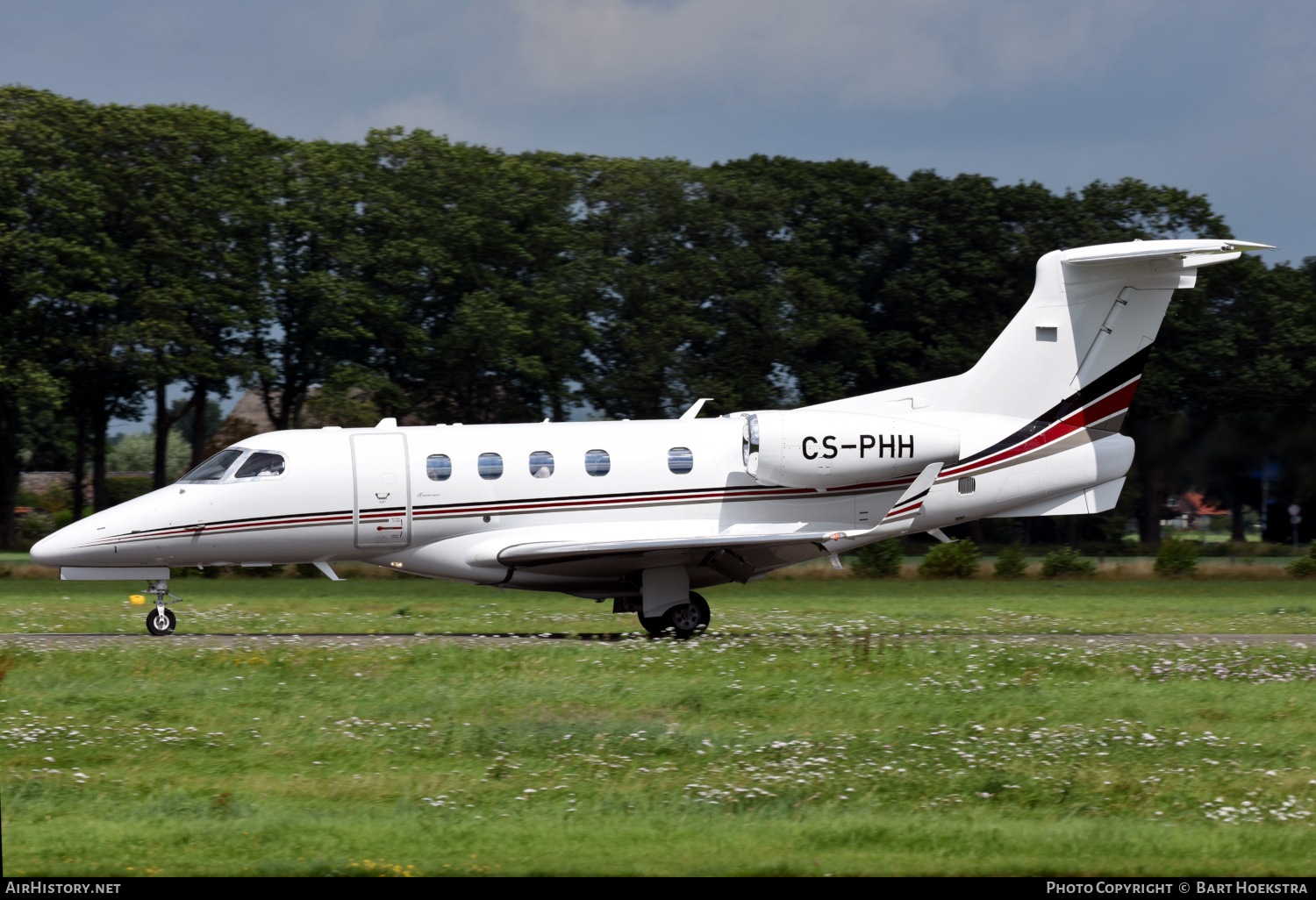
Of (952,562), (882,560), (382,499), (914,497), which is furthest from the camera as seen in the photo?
(882,560)

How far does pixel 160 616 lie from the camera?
67.0 feet

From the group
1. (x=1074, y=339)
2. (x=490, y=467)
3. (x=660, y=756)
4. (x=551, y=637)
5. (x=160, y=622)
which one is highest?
(x=1074, y=339)

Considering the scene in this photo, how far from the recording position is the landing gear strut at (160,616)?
20312 millimetres

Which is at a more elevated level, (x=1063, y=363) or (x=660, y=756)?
(x=1063, y=363)

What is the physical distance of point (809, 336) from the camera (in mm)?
58125

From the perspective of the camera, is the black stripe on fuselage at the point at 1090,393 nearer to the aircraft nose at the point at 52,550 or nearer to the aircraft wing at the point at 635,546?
the aircraft wing at the point at 635,546

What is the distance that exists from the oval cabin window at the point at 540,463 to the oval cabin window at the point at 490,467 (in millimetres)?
459

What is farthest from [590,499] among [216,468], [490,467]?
[216,468]

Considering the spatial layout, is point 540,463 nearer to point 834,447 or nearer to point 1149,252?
point 834,447

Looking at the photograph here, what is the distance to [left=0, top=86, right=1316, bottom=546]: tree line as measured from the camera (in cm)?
5091

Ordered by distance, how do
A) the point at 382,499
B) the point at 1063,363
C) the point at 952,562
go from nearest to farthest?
the point at 382,499 → the point at 1063,363 → the point at 952,562

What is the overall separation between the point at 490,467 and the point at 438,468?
2.50 ft

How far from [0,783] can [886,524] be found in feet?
39.7

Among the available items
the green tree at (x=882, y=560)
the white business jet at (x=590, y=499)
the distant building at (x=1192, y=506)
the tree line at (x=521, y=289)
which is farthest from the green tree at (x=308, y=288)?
the white business jet at (x=590, y=499)
